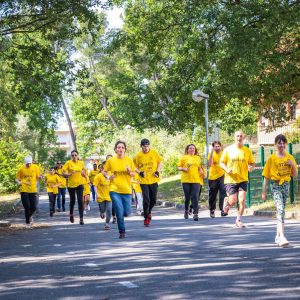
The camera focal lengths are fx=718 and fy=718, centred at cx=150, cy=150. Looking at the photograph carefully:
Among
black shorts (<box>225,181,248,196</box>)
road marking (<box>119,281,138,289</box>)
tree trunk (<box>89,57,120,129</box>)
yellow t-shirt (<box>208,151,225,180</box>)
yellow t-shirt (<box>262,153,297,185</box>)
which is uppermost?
tree trunk (<box>89,57,120,129</box>)

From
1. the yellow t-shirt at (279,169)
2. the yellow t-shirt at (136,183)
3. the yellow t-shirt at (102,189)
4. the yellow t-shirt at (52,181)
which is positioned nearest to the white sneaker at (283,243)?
the yellow t-shirt at (279,169)

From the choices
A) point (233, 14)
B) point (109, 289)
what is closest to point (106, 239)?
point (109, 289)

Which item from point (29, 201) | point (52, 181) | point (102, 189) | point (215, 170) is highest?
point (52, 181)

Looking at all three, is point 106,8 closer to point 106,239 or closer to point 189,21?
point 189,21

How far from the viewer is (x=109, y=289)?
754 cm

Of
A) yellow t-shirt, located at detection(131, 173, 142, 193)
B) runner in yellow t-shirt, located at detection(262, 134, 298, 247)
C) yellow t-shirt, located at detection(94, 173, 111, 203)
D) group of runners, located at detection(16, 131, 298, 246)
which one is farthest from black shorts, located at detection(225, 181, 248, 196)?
yellow t-shirt, located at detection(94, 173, 111, 203)

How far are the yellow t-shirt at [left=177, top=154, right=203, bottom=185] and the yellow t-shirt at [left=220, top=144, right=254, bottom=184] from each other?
2.89m

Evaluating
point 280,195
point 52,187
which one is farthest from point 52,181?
point 280,195

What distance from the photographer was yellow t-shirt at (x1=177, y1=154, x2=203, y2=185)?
58.2 feet

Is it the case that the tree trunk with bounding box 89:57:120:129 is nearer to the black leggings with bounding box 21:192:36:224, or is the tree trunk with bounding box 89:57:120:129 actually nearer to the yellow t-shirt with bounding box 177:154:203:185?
the black leggings with bounding box 21:192:36:224

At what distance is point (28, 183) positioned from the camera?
18094 millimetres

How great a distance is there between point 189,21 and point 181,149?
21.8m

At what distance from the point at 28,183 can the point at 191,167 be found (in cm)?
412

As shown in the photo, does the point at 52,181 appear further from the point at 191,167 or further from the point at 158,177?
the point at 158,177
